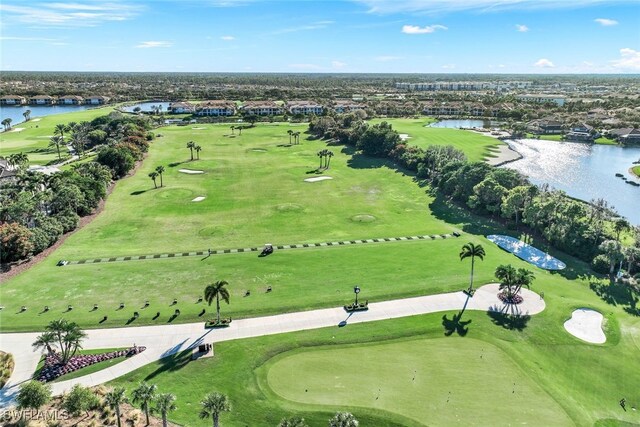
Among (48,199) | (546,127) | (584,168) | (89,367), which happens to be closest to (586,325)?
(89,367)

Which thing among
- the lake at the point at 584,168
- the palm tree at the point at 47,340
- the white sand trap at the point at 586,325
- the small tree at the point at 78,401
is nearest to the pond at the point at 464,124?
the lake at the point at 584,168

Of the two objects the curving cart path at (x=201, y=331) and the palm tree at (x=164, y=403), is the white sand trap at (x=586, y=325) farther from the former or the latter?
the palm tree at (x=164, y=403)

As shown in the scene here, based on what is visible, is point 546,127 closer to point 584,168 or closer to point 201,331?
point 584,168

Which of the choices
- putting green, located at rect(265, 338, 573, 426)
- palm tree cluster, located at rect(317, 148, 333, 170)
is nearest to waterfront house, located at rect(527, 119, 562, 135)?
palm tree cluster, located at rect(317, 148, 333, 170)

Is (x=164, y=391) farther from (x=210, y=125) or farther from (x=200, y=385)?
(x=210, y=125)

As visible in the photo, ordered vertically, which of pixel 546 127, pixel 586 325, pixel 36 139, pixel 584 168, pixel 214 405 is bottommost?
pixel 586 325

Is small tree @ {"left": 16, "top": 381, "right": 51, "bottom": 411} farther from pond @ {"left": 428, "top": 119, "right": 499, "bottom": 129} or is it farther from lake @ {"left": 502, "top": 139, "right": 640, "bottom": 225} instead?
pond @ {"left": 428, "top": 119, "right": 499, "bottom": 129}
